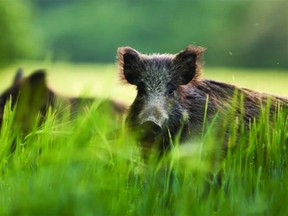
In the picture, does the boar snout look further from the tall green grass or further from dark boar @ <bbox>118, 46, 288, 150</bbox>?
the tall green grass

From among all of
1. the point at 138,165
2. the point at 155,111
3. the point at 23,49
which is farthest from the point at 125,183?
the point at 23,49

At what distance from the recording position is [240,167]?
3.28 meters

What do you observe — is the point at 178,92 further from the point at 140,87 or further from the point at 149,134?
the point at 149,134

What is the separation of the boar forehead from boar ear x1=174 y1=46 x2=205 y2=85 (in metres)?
0.04

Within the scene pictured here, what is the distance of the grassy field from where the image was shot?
118 inches

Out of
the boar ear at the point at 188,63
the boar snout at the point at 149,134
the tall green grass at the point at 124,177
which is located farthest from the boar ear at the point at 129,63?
the tall green grass at the point at 124,177

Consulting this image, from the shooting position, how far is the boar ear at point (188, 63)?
430 cm

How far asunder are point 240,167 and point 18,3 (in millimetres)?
7829

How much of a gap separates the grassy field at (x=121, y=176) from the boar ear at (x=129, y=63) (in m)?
0.79

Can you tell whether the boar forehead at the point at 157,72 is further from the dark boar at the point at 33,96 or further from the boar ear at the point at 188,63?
the dark boar at the point at 33,96

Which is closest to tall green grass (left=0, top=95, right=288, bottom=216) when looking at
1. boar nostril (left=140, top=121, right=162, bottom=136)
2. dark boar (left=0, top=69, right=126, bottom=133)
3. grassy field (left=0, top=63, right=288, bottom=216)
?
grassy field (left=0, top=63, right=288, bottom=216)

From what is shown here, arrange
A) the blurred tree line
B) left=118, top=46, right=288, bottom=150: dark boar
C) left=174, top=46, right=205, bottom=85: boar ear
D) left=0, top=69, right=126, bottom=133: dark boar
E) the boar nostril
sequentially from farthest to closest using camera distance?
the blurred tree line, left=0, top=69, right=126, bottom=133: dark boar, left=174, top=46, right=205, bottom=85: boar ear, left=118, top=46, right=288, bottom=150: dark boar, the boar nostril

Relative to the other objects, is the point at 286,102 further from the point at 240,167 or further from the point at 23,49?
the point at 23,49

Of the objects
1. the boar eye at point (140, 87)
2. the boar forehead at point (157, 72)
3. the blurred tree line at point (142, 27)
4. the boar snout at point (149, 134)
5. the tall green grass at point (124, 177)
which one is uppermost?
the blurred tree line at point (142, 27)
